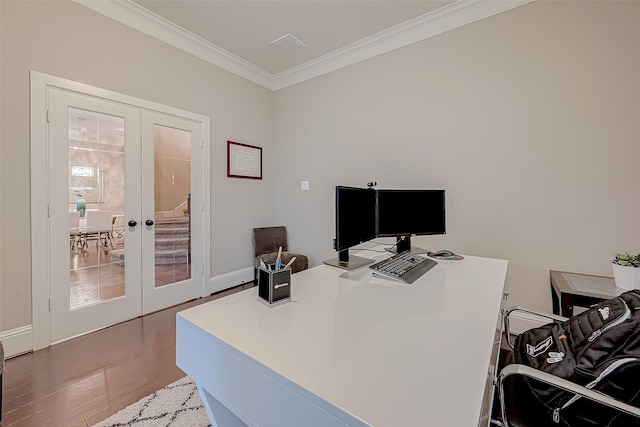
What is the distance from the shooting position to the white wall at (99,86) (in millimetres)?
2014

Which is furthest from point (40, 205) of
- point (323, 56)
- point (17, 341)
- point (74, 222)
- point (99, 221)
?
point (323, 56)

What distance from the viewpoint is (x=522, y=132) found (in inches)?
90.7

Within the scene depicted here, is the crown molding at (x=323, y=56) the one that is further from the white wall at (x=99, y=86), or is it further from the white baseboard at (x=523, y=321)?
the white baseboard at (x=523, y=321)

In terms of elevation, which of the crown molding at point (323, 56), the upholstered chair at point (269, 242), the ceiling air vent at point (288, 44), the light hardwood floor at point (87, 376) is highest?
the ceiling air vent at point (288, 44)

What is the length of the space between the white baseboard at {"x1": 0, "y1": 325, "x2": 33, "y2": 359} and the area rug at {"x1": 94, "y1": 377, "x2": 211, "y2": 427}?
123 cm

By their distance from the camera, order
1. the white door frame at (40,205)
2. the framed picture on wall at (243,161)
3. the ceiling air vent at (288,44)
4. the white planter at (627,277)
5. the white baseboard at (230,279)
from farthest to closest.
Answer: the framed picture on wall at (243,161), the white baseboard at (230,279), the ceiling air vent at (288,44), the white door frame at (40,205), the white planter at (627,277)

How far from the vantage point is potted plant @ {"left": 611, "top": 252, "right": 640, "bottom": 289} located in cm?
167

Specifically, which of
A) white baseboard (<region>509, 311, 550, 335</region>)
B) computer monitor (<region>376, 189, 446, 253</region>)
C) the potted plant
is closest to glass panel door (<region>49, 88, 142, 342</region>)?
computer monitor (<region>376, 189, 446, 253</region>)

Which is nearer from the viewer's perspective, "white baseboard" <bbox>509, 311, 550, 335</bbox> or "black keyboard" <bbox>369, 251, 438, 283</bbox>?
"black keyboard" <bbox>369, 251, 438, 283</bbox>

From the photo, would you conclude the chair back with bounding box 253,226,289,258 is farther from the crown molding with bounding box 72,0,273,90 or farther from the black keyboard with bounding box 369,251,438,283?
the black keyboard with bounding box 369,251,438,283

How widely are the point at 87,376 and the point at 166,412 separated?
758 mm

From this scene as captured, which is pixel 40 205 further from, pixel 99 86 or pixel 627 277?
pixel 627 277

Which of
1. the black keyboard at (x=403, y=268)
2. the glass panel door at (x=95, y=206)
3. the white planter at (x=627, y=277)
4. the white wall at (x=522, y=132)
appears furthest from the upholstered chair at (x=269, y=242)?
the white planter at (x=627, y=277)

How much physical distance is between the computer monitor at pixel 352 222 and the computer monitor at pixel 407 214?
0.29 ft
